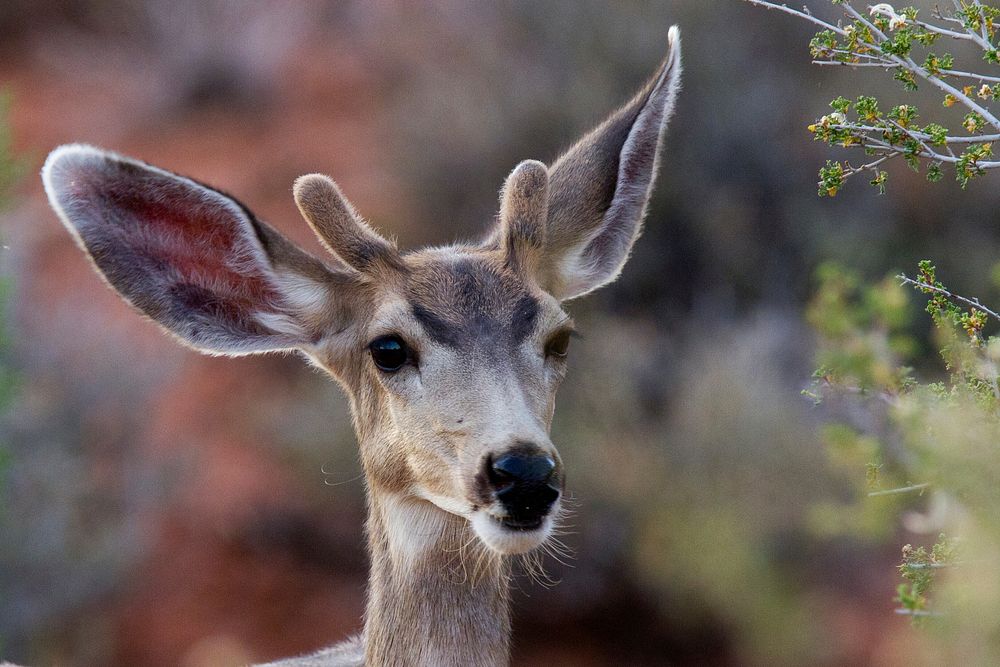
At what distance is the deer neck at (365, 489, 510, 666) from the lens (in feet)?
13.2

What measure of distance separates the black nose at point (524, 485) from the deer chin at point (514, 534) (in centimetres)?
1

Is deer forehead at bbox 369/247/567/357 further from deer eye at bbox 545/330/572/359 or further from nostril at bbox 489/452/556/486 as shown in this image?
nostril at bbox 489/452/556/486

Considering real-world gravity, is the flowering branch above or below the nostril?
above

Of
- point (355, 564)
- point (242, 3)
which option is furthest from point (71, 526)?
point (242, 3)

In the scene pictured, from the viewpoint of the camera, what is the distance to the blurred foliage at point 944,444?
2242 mm

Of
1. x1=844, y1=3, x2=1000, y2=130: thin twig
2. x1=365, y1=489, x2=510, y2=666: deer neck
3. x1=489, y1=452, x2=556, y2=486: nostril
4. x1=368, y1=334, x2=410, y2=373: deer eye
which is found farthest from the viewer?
x1=368, y1=334, x2=410, y2=373: deer eye

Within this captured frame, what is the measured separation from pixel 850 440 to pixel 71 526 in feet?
25.5

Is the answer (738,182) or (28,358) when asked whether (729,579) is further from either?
(28,358)

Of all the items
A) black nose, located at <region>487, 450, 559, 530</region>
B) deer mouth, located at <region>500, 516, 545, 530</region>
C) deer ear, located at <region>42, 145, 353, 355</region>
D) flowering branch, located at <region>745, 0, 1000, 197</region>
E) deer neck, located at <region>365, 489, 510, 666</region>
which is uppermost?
flowering branch, located at <region>745, 0, 1000, 197</region>

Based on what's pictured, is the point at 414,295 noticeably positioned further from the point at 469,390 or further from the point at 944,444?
the point at 944,444

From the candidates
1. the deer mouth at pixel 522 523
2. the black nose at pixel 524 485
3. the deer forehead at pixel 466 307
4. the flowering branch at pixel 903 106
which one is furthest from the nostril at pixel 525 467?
the flowering branch at pixel 903 106

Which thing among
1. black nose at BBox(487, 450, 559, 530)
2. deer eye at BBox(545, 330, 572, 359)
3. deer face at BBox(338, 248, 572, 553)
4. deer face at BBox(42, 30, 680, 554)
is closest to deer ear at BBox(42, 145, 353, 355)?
deer face at BBox(42, 30, 680, 554)

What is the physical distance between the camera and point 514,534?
11.9ft

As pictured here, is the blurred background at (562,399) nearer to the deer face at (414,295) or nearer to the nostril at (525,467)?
the deer face at (414,295)
